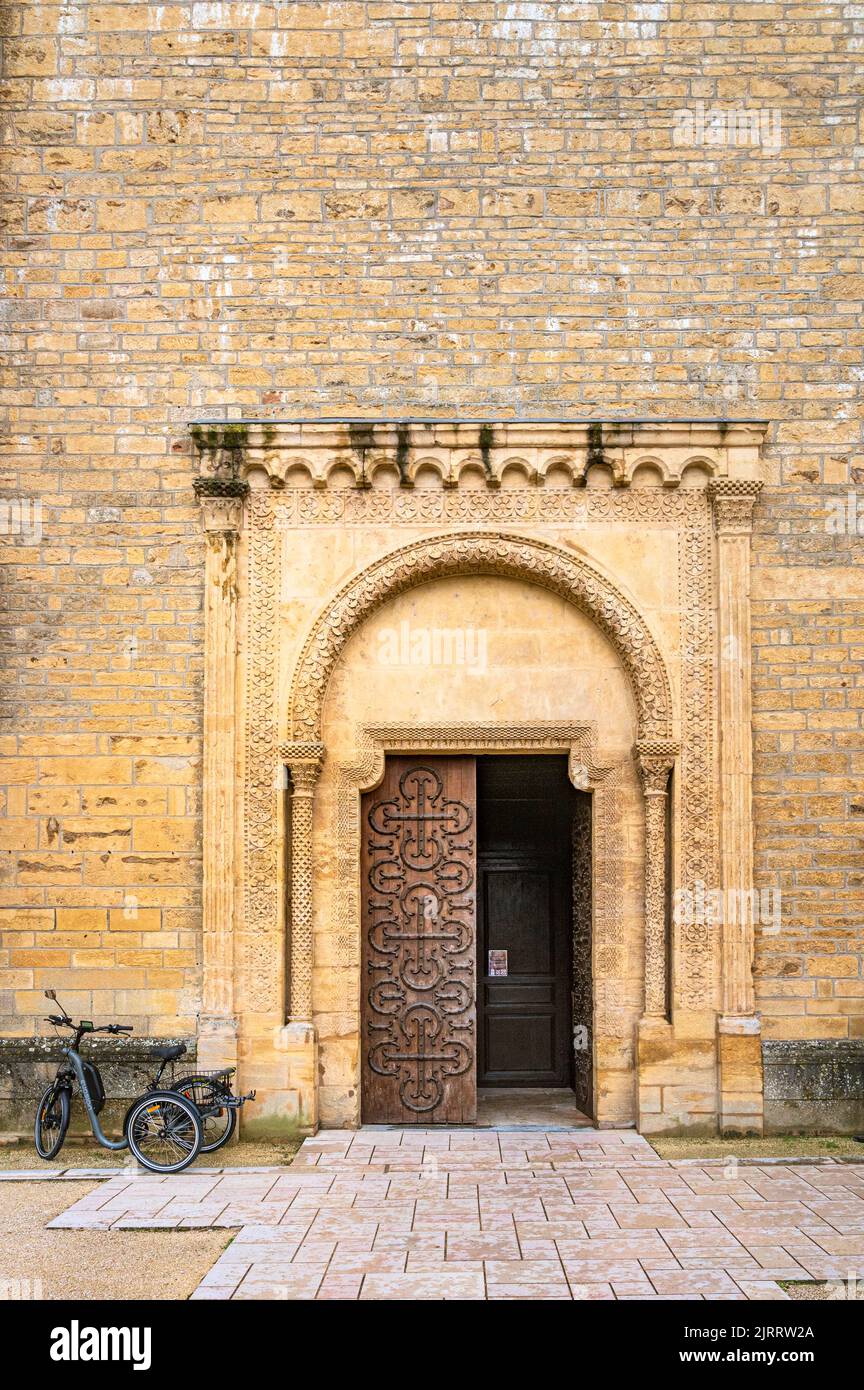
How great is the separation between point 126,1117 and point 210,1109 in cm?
58

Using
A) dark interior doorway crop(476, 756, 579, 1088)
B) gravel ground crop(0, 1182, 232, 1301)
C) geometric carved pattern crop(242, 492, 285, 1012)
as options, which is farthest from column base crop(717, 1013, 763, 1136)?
gravel ground crop(0, 1182, 232, 1301)

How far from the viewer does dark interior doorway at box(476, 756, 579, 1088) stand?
10125 millimetres

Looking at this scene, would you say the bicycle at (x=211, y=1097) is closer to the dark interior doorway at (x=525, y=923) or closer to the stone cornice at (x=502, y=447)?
the dark interior doorway at (x=525, y=923)

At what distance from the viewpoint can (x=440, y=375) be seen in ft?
27.5

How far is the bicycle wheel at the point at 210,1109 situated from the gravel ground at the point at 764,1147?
2.54m

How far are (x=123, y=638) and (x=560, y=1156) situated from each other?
4.17 m

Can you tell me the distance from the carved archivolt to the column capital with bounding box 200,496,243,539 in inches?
31.8

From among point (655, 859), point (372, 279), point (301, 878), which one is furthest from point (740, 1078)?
point (372, 279)

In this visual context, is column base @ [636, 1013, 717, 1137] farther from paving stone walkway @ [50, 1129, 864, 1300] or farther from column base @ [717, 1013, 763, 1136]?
paving stone walkway @ [50, 1129, 864, 1300]

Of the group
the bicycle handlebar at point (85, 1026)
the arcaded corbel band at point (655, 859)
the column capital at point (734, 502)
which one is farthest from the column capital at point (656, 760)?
the bicycle handlebar at point (85, 1026)

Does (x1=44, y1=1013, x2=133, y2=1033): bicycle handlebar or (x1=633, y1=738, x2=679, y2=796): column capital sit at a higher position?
(x1=633, y1=738, x2=679, y2=796): column capital

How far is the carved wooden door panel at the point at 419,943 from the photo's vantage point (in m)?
8.38

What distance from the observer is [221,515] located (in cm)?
830

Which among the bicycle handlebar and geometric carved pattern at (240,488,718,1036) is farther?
geometric carved pattern at (240,488,718,1036)
